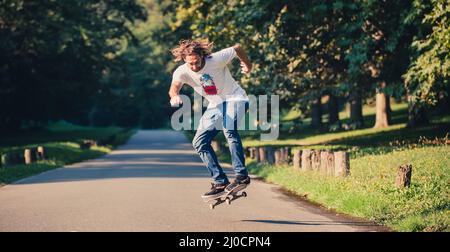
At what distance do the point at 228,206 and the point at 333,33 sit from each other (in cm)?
1470

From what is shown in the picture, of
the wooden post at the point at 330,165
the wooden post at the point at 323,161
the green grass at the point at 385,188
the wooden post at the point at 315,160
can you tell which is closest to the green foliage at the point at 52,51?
the green grass at the point at 385,188

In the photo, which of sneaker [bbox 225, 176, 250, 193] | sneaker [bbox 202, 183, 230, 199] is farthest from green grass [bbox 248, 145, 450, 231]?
sneaker [bbox 202, 183, 230, 199]

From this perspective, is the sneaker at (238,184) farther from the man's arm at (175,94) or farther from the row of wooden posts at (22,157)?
the row of wooden posts at (22,157)

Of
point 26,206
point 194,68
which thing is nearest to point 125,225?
point 194,68

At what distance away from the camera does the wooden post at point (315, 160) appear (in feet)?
52.6

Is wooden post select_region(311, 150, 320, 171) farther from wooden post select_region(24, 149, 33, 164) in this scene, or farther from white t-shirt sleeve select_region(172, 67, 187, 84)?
wooden post select_region(24, 149, 33, 164)

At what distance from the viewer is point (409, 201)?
10.6 m

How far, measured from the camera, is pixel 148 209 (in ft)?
35.7

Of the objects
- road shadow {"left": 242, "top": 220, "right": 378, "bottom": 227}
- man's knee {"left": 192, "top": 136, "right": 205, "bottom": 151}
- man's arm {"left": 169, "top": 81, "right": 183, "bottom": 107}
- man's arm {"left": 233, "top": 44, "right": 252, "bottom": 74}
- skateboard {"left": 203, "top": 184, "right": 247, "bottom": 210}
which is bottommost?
road shadow {"left": 242, "top": 220, "right": 378, "bottom": 227}

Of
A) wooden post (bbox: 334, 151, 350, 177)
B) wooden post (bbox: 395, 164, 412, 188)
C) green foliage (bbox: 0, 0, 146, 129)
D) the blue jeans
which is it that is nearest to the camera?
the blue jeans

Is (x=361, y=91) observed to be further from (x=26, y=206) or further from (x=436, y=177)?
(x=26, y=206)

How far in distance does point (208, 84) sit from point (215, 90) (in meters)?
0.15

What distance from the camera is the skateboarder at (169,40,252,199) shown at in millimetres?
9984

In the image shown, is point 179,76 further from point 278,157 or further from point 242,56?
point 278,157
